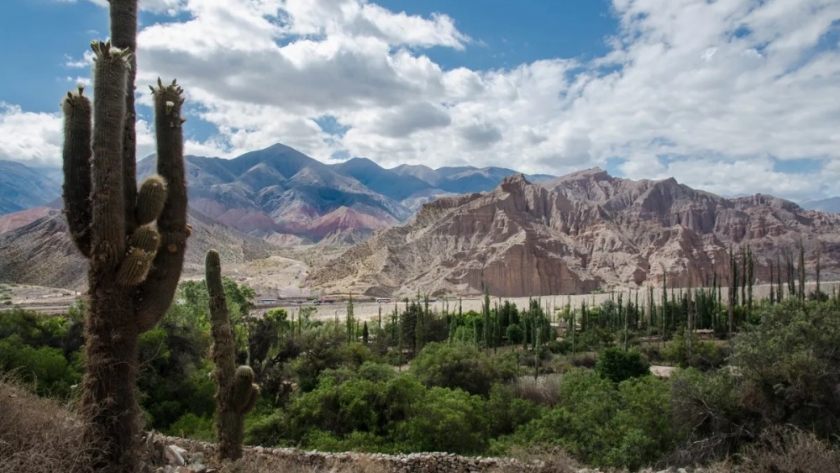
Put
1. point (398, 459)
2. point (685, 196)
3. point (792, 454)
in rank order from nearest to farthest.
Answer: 1. point (792, 454)
2. point (398, 459)
3. point (685, 196)

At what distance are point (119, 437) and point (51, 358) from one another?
10723 millimetres

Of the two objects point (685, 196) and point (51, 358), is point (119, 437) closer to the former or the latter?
point (51, 358)

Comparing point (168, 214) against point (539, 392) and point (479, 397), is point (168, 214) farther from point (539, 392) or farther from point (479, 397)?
point (539, 392)

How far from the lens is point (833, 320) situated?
15.1 meters

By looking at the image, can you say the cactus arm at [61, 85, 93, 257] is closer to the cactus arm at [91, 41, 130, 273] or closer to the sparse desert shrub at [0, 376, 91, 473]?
the cactus arm at [91, 41, 130, 273]

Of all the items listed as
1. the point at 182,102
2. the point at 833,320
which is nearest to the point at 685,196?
the point at 833,320

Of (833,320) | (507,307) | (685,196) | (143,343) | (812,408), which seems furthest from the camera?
(685,196)

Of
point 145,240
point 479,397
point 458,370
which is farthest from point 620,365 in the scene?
point 145,240

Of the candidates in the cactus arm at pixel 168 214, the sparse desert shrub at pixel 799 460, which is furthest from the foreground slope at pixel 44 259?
the sparse desert shrub at pixel 799 460

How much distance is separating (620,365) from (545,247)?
279 feet

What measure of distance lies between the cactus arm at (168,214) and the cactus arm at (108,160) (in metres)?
0.68

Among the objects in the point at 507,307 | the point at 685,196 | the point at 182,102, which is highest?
the point at 685,196

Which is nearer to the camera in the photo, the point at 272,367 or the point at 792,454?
the point at 792,454

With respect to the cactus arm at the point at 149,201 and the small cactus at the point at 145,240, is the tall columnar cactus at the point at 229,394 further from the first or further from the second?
the small cactus at the point at 145,240
